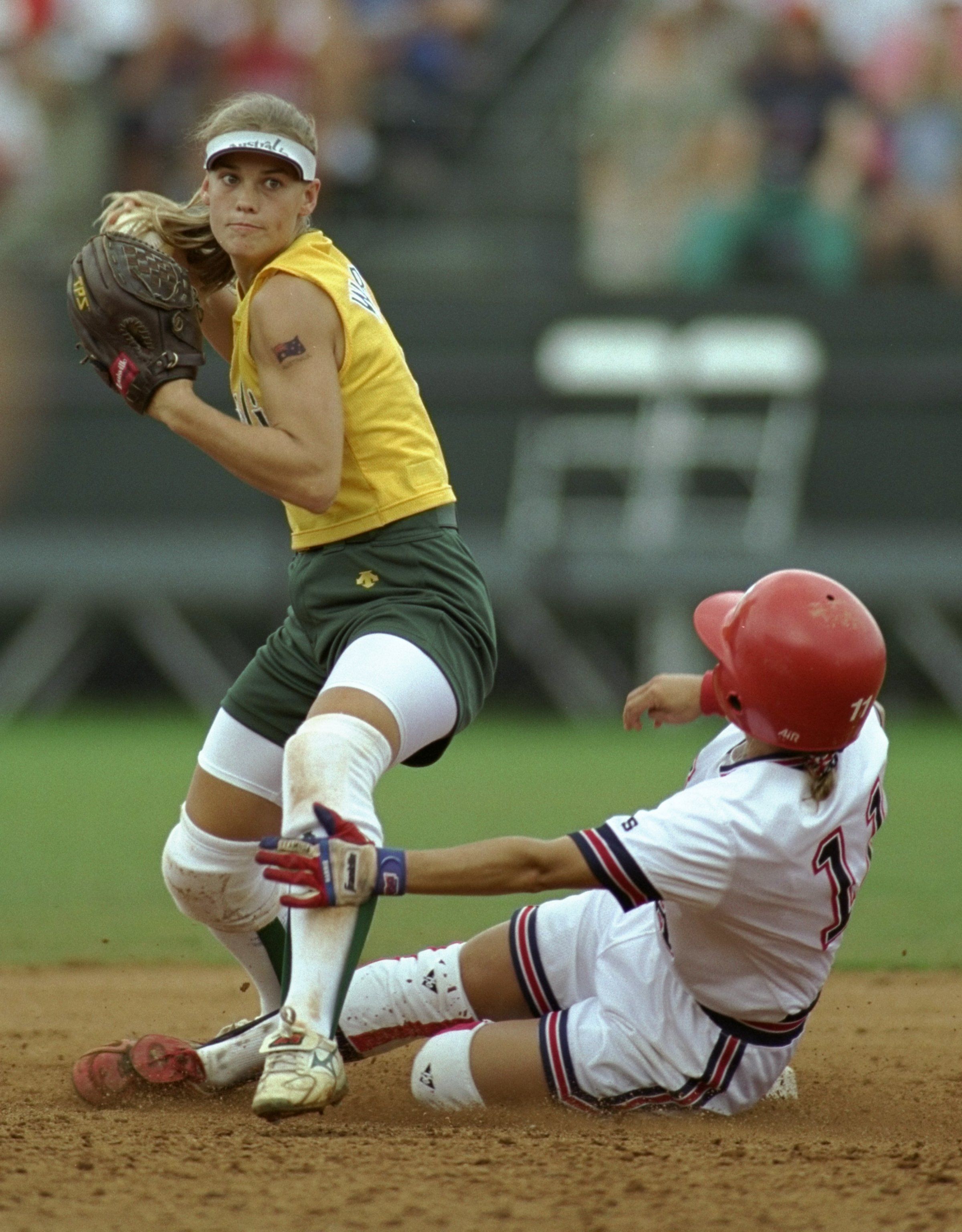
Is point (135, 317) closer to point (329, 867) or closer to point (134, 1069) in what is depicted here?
point (329, 867)

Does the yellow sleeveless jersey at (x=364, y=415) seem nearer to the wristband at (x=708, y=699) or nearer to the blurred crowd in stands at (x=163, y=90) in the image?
the wristband at (x=708, y=699)

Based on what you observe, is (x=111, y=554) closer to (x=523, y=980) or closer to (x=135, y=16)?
(x=135, y=16)

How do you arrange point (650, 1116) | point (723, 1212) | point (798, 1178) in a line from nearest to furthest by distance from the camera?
point (723, 1212) → point (798, 1178) → point (650, 1116)

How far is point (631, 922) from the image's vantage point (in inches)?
159

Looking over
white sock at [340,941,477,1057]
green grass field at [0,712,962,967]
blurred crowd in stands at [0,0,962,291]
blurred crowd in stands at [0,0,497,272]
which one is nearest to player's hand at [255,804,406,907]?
white sock at [340,941,477,1057]

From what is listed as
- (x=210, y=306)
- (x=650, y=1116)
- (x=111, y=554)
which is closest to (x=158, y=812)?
(x=111, y=554)

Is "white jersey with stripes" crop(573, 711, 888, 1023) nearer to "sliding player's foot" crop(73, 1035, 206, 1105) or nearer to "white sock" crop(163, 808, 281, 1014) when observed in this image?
"white sock" crop(163, 808, 281, 1014)

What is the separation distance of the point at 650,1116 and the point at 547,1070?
0.23m

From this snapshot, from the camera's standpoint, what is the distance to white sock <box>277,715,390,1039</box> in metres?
3.58

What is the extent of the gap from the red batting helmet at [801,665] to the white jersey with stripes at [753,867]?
0.36 feet

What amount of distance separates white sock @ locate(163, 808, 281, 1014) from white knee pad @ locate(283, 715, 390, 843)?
0.50 meters

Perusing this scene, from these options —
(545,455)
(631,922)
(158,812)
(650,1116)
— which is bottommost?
(158,812)

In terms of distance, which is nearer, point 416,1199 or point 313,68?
point 416,1199

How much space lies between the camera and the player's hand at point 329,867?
3.47 metres
